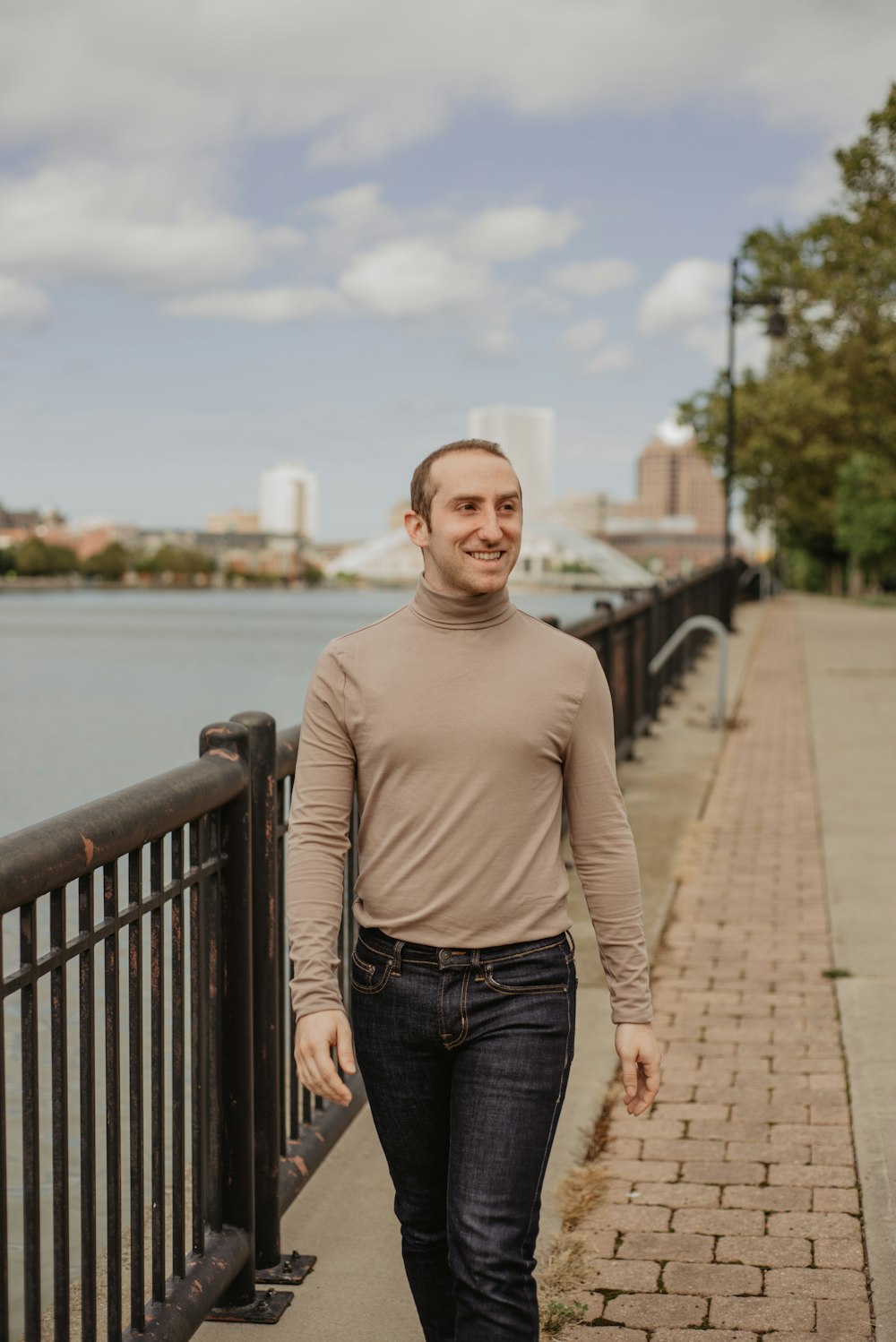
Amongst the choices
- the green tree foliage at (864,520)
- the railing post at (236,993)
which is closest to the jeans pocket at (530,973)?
the railing post at (236,993)

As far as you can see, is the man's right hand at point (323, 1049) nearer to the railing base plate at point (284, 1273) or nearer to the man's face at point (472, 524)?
the man's face at point (472, 524)

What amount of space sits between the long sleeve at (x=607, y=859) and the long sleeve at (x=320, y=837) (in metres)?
0.37

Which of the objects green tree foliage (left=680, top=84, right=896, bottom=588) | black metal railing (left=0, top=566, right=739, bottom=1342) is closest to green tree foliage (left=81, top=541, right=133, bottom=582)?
green tree foliage (left=680, top=84, right=896, bottom=588)

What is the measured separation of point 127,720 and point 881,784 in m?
32.4

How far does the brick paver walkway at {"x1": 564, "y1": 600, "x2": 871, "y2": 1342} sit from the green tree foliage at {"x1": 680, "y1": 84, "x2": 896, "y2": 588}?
2273 centimetres

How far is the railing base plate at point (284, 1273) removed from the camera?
3379 millimetres

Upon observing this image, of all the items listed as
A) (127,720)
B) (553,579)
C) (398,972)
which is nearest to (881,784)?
(398,972)

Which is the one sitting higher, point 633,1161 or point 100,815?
point 100,815

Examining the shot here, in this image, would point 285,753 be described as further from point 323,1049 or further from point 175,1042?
point 323,1049

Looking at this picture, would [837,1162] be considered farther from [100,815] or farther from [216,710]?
[216,710]

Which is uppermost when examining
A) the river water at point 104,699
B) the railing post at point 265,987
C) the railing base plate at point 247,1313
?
the railing post at point 265,987

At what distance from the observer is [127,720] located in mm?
40844

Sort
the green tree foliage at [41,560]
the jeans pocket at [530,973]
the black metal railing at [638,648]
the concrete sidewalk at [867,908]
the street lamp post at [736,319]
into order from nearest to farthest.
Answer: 1. the jeans pocket at [530,973]
2. the concrete sidewalk at [867,908]
3. the black metal railing at [638,648]
4. the street lamp post at [736,319]
5. the green tree foliage at [41,560]

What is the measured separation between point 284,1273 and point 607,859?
151 centimetres
